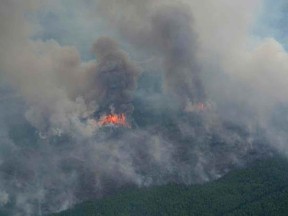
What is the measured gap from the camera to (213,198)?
16012cm

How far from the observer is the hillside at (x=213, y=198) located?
151 meters

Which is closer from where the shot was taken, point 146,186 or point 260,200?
point 260,200

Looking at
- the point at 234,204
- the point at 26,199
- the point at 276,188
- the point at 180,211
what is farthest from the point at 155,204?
the point at 26,199

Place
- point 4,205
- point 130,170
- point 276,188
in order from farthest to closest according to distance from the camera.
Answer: point 130,170, point 4,205, point 276,188

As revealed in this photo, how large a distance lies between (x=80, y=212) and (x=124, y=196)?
14631 millimetres

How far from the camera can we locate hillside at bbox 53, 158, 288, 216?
151m

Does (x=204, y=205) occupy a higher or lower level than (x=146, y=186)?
lower

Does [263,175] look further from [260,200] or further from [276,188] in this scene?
[260,200]

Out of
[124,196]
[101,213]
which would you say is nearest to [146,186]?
[124,196]

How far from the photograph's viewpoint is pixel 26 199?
192 metres

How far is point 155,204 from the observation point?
16025 cm

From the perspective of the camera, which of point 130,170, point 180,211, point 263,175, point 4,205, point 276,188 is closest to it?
point 180,211

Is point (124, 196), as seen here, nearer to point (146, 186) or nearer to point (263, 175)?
point (146, 186)

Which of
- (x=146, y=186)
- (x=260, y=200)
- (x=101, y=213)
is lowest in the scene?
(x=260, y=200)
